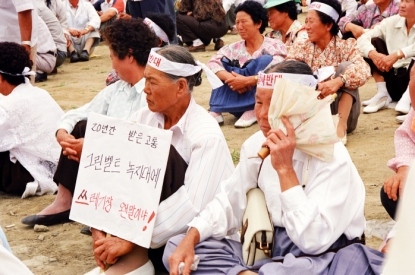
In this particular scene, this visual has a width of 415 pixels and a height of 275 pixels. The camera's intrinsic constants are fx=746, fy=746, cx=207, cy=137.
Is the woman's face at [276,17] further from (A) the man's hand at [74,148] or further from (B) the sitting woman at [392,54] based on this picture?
(A) the man's hand at [74,148]

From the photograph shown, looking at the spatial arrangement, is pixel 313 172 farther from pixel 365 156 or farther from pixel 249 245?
pixel 365 156

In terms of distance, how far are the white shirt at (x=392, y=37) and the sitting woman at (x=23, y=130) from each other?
10.1ft

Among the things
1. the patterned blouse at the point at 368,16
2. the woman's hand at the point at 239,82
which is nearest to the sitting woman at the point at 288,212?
the woman's hand at the point at 239,82

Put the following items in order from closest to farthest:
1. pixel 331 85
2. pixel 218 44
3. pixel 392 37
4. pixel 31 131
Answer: pixel 31 131 < pixel 331 85 < pixel 392 37 < pixel 218 44

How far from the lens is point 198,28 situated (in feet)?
38.4

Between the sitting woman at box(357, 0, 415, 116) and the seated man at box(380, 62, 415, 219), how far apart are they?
2.94 meters

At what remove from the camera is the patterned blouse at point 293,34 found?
650cm

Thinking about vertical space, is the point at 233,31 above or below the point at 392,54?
below

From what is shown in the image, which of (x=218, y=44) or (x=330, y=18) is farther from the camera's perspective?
(x=218, y=44)

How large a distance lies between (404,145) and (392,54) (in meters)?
3.06

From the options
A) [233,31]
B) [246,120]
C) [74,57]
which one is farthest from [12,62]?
[233,31]

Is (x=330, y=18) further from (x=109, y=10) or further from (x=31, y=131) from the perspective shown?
(x=109, y=10)

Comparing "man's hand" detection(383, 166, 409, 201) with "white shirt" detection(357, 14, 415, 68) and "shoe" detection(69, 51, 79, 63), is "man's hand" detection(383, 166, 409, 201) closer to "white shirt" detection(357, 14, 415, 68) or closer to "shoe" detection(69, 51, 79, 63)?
"white shirt" detection(357, 14, 415, 68)

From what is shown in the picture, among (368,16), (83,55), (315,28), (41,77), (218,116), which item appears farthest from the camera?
(83,55)
